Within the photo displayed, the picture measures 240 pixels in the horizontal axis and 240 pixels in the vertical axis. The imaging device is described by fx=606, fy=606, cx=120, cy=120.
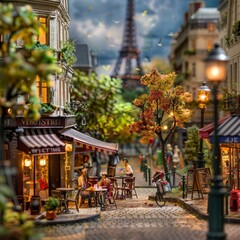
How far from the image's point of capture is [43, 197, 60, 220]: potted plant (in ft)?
70.8

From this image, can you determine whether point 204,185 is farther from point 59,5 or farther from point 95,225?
point 59,5

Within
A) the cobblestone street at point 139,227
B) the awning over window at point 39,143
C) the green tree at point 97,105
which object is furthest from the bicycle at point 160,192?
the green tree at point 97,105

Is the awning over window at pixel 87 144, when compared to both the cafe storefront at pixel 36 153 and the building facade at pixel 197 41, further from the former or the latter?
the building facade at pixel 197 41

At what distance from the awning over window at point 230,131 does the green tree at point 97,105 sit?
646cm

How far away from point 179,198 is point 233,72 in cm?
910

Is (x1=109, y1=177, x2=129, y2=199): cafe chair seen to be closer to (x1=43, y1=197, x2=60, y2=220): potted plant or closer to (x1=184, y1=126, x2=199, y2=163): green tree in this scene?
(x1=43, y1=197, x2=60, y2=220): potted plant

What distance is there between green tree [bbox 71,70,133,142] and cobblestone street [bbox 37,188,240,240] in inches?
253

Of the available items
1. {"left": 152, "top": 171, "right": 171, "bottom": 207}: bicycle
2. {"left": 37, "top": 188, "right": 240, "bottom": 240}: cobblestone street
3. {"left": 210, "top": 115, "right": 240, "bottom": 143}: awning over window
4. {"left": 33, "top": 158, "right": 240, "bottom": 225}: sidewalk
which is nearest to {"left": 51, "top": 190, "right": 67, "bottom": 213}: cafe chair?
{"left": 33, "top": 158, "right": 240, "bottom": 225}: sidewalk

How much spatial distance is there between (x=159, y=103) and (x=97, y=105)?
5.57m

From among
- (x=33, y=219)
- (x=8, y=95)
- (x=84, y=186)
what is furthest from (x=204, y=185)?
(x=8, y=95)

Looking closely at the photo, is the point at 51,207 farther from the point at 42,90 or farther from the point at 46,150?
the point at 42,90

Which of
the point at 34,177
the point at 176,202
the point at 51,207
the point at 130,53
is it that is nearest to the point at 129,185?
the point at 176,202

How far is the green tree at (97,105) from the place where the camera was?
34375 mm

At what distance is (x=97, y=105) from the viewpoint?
36.5 m
